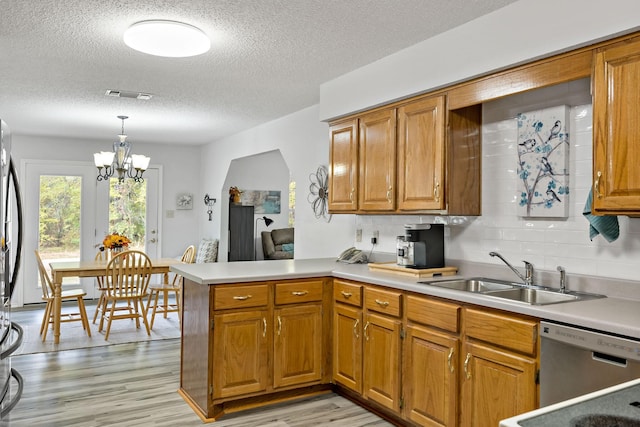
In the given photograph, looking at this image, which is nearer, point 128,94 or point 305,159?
point 128,94

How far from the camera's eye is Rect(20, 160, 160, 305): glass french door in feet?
23.5

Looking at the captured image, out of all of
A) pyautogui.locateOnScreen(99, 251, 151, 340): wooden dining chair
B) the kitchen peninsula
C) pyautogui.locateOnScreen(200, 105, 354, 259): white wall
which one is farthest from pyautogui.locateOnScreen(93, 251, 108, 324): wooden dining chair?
the kitchen peninsula

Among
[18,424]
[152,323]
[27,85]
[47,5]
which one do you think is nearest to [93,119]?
[27,85]

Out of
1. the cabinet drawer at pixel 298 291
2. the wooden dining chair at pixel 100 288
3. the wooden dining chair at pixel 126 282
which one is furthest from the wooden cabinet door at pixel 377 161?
the wooden dining chair at pixel 100 288

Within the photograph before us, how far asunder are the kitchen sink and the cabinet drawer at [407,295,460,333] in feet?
0.45

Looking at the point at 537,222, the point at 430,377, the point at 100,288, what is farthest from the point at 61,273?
the point at 537,222

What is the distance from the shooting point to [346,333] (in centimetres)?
343

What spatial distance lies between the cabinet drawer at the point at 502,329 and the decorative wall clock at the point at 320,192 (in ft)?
7.93

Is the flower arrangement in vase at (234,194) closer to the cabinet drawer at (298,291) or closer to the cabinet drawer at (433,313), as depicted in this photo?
the cabinet drawer at (298,291)

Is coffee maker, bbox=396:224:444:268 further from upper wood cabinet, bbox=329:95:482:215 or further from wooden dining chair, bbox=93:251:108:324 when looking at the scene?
wooden dining chair, bbox=93:251:108:324

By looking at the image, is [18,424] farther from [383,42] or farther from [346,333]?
[383,42]

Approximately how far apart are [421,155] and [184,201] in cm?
567

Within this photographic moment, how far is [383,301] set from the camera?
3100 millimetres

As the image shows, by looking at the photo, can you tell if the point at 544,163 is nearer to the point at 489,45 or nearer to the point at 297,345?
the point at 489,45
